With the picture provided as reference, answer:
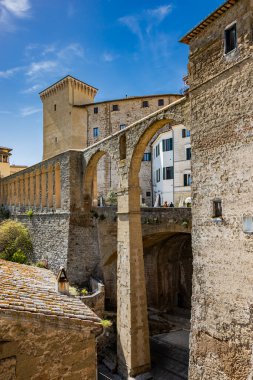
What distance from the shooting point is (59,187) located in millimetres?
22125

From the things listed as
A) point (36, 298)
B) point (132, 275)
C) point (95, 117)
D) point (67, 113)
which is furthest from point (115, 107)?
point (36, 298)

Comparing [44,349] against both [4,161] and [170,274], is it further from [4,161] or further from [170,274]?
[4,161]

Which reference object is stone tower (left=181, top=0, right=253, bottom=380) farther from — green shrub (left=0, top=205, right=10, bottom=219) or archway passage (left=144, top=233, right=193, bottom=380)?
green shrub (left=0, top=205, right=10, bottom=219)

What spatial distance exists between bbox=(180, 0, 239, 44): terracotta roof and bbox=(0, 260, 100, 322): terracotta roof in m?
8.17

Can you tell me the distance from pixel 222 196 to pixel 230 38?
424 centimetres

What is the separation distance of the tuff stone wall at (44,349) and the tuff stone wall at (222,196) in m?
4.24

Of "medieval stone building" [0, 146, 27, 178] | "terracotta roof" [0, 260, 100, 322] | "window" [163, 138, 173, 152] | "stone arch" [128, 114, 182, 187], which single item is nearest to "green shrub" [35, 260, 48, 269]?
"stone arch" [128, 114, 182, 187]

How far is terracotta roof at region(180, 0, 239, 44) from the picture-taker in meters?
8.05

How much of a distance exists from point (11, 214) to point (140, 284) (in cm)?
2044

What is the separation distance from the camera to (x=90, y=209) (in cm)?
2000

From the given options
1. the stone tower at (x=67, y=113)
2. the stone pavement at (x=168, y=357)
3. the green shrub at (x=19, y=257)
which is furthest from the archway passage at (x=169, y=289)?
the stone tower at (x=67, y=113)

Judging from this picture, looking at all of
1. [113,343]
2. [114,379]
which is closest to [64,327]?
[114,379]

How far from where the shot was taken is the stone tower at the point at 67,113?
35.7 metres

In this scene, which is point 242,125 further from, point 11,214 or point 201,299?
point 11,214
